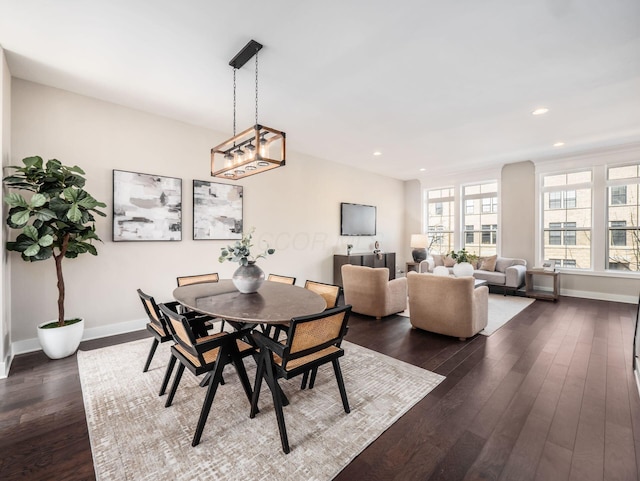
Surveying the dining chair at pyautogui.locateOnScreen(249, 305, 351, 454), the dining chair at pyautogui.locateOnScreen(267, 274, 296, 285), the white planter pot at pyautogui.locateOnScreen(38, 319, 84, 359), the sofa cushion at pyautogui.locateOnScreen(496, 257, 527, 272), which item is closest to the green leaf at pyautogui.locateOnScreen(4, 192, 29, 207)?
the white planter pot at pyautogui.locateOnScreen(38, 319, 84, 359)

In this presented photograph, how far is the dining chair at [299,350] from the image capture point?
5.68 ft

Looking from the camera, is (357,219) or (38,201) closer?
(38,201)

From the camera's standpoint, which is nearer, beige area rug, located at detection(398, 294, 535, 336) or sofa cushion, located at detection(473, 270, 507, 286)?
beige area rug, located at detection(398, 294, 535, 336)

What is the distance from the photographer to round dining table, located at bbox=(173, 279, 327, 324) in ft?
6.28

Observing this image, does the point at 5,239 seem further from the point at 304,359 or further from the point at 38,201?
the point at 304,359

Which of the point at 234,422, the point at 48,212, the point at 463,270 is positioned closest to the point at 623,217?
the point at 463,270

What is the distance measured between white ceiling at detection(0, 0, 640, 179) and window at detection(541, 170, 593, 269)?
1735 millimetres

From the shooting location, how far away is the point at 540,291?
5938 millimetres

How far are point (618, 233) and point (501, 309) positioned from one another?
2.96 metres

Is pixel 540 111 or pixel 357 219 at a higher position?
pixel 540 111

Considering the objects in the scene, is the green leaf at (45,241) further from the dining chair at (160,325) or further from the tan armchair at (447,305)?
the tan armchair at (447,305)

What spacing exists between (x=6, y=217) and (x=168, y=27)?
7.83 feet

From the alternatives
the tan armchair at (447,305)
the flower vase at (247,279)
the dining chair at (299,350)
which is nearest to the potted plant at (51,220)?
the flower vase at (247,279)

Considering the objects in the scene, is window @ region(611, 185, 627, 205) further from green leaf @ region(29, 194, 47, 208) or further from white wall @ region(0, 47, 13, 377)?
white wall @ region(0, 47, 13, 377)
